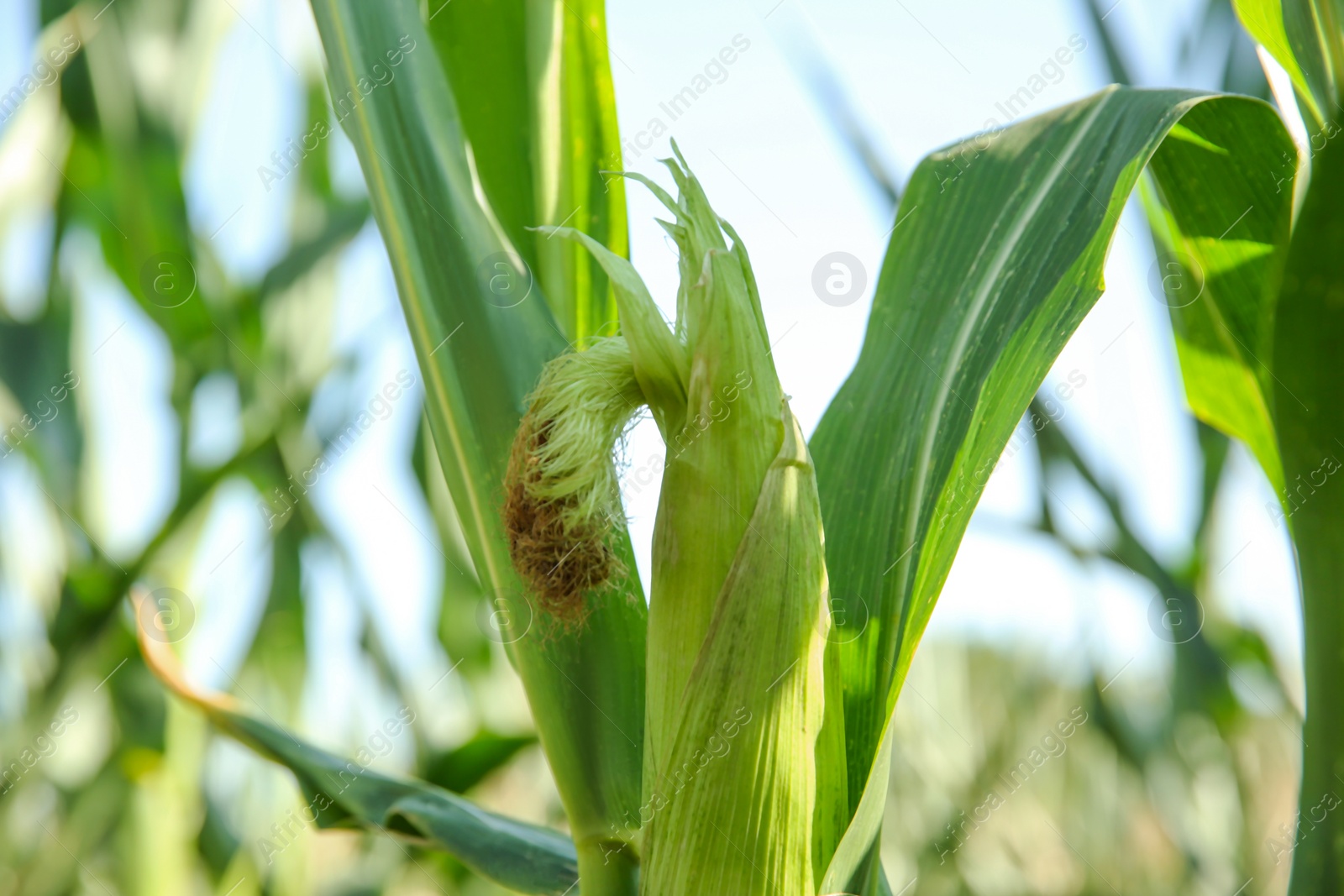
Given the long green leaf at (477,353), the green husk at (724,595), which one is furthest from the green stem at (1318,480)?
the long green leaf at (477,353)

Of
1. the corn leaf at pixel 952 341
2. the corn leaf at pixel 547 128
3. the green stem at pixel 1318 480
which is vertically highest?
the corn leaf at pixel 547 128

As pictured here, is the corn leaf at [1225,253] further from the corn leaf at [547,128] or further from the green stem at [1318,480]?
the corn leaf at [547,128]

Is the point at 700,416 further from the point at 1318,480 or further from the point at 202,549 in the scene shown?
the point at 202,549

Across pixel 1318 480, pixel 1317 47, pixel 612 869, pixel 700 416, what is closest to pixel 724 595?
pixel 700 416

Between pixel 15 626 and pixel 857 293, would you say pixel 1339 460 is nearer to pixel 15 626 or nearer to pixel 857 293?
pixel 857 293

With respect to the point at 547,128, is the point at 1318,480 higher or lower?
lower

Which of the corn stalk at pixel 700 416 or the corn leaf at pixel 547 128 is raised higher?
the corn leaf at pixel 547 128

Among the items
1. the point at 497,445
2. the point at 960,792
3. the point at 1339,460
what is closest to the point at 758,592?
the point at 497,445

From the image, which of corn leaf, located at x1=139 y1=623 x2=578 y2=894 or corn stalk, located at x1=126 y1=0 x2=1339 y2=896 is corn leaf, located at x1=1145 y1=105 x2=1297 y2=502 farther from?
corn leaf, located at x1=139 y1=623 x2=578 y2=894
